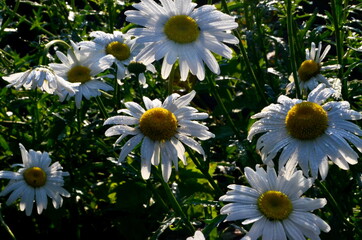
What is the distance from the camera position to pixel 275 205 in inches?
73.9

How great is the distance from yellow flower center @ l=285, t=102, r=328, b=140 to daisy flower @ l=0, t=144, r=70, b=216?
1253 millimetres

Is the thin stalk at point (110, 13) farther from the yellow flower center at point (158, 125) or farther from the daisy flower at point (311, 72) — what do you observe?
the yellow flower center at point (158, 125)

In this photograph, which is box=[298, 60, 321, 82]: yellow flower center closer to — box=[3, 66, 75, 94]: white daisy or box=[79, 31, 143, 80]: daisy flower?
box=[79, 31, 143, 80]: daisy flower

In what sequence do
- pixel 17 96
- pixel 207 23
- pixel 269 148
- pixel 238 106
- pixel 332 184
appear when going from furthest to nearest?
pixel 17 96 → pixel 238 106 → pixel 332 184 → pixel 207 23 → pixel 269 148

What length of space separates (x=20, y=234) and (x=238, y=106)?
1.41 meters

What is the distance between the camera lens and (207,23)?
7.05 ft

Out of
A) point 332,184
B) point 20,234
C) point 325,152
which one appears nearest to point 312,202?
point 325,152

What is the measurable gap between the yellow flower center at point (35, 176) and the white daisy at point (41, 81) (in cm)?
56

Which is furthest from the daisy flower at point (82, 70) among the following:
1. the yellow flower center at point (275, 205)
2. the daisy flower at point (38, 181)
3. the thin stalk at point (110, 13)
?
the yellow flower center at point (275, 205)

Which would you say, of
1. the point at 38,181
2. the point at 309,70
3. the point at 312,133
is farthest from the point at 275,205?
the point at 38,181

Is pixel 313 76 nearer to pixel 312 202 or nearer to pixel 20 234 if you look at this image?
pixel 312 202

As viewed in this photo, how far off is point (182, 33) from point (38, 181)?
3.62 feet

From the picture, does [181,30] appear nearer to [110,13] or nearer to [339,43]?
[339,43]

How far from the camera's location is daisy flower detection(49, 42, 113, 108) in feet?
8.27
